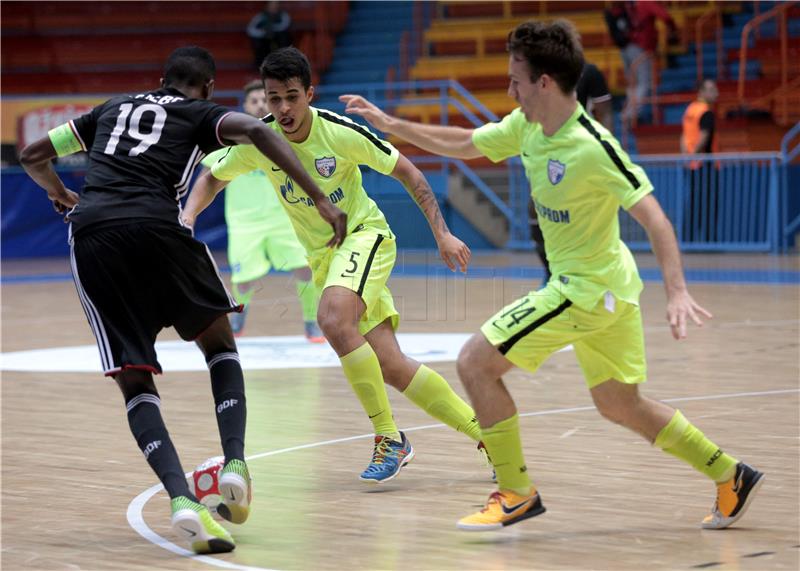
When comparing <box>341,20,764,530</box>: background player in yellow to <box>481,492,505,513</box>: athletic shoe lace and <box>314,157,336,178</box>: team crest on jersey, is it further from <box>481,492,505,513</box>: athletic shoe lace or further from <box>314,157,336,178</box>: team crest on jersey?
<box>314,157,336,178</box>: team crest on jersey

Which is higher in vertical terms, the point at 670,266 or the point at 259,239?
the point at 670,266

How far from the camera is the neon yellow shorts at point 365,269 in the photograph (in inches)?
228

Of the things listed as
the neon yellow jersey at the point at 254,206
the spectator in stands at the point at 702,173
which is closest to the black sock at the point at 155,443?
the neon yellow jersey at the point at 254,206

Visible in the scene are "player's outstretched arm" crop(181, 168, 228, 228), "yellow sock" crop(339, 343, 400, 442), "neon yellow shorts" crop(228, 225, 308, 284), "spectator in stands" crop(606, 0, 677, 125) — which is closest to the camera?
"yellow sock" crop(339, 343, 400, 442)

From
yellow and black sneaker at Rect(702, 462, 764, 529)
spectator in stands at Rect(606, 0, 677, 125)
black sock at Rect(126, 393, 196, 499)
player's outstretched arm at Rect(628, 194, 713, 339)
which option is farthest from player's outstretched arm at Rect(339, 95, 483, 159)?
spectator in stands at Rect(606, 0, 677, 125)

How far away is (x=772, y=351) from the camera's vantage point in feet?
31.9

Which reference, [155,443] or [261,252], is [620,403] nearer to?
[155,443]

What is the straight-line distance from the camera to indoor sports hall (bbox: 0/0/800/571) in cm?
481

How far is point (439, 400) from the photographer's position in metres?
5.91

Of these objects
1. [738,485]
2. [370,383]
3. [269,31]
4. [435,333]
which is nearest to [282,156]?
[370,383]

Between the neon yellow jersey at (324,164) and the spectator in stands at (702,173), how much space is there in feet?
43.8

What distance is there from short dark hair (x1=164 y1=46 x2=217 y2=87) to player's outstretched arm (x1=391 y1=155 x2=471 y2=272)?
44.2 inches

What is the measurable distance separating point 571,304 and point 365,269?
55.1 inches

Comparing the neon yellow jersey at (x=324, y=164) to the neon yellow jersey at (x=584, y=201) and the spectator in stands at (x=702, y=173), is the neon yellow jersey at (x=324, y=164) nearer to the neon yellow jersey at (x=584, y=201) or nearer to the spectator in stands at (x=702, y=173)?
the neon yellow jersey at (x=584, y=201)
